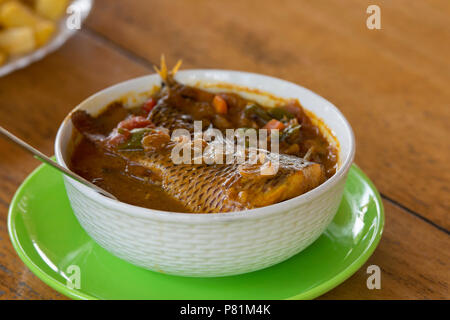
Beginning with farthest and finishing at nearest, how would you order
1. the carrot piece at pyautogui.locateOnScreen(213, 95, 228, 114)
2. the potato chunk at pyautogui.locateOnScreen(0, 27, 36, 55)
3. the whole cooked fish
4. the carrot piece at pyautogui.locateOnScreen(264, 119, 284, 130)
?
1. the potato chunk at pyautogui.locateOnScreen(0, 27, 36, 55)
2. the carrot piece at pyautogui.locateOnScreen(213, 95, 228, 114)
3. the carrot piece at pyautogui.locateOnScreen(264, 119, 284, 130)
4. the whole cooked fish

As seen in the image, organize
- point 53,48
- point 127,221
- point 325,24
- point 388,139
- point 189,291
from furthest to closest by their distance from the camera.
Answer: point 325,24 < point 53,48 < point 388,139 < point 189,291 < point 127,221

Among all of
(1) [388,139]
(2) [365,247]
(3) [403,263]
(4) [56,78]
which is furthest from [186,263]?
(4) [56,78]

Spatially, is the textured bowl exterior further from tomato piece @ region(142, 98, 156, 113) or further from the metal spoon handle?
tomato piece @ region(142, 98, 156, 113)

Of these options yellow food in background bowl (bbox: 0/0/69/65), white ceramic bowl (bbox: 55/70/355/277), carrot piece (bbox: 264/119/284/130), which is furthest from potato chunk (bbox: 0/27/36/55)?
carrot piece (bbox: 264/119/284/130)

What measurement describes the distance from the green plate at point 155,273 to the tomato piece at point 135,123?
12.8 inches

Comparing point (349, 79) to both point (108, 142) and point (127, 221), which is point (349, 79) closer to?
point (108, 142)

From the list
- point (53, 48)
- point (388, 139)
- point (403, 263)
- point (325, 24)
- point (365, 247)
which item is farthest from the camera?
point (325, 24)

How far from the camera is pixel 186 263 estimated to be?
5.27ft

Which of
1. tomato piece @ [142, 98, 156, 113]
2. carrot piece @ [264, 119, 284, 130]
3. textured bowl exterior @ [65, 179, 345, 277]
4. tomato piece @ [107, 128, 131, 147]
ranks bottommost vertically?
textured bowl exterior @ [65, 179, 345, 277]

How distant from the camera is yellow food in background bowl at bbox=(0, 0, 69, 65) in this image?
2.75 meters

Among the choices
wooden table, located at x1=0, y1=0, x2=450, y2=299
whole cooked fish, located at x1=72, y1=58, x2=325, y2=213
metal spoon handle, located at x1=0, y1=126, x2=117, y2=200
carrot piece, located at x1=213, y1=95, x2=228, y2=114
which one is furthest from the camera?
carrot piece, located at x1=213, y1=95, x2=228, y2=114

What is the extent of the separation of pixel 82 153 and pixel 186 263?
625mm

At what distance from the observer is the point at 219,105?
2205mm

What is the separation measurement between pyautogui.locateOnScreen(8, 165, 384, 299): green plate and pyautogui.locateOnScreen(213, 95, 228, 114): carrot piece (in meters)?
0.55
